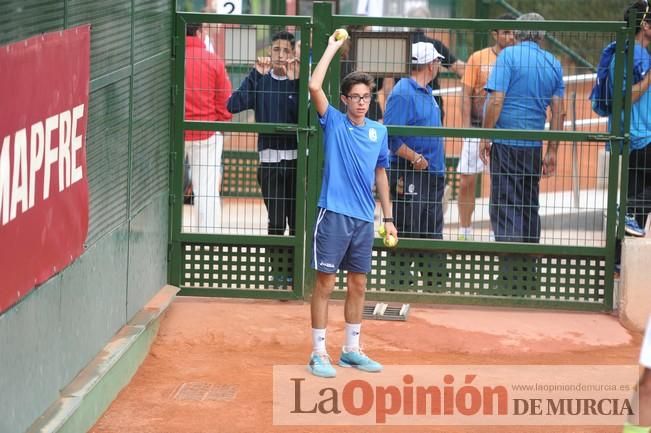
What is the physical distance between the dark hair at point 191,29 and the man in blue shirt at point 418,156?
1.69m

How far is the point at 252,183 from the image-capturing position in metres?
10.9

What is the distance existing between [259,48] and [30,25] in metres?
4.52

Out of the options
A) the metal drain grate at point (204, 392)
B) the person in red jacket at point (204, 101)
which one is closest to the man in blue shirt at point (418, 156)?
the person in red jacket at point (204, 101)

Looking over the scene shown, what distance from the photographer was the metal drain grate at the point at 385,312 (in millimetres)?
9930

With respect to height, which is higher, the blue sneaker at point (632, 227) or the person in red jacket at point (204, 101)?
the person in red jacket at point (204, 101)

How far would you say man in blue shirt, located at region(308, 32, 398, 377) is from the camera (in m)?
8.30

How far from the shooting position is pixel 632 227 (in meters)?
10.3

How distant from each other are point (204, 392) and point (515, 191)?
11.2 feet

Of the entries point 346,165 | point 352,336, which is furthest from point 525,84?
point 352,336

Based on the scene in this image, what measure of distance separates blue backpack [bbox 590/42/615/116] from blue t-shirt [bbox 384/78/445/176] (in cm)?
130

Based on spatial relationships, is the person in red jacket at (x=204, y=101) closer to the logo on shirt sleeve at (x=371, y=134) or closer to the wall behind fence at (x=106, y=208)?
the wall behind fence at (x=106, y=208)

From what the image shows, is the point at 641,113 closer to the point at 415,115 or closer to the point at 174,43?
the point at 415,115

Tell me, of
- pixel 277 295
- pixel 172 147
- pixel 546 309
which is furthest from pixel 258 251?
pixel 546 309

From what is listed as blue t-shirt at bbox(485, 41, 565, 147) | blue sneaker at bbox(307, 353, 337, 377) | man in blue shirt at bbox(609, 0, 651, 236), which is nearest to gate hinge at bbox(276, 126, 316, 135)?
blue t-shirt at bbox(485, 41, 565, 147)
